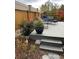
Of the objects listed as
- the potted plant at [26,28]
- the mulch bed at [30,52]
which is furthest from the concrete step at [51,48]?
the potted plant at [26,28]

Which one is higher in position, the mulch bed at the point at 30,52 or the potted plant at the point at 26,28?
the potted plant at the point at 26,28

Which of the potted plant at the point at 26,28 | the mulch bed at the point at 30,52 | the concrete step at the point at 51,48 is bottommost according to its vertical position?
the mulch bed at the point at 30,52

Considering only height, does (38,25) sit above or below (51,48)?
above

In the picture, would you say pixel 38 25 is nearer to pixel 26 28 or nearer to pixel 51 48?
pixel 26 28

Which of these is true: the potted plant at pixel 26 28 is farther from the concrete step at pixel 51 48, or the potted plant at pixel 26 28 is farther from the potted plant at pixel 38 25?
the concrete step at pixel 51 48

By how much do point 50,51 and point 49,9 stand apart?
14.8 inches

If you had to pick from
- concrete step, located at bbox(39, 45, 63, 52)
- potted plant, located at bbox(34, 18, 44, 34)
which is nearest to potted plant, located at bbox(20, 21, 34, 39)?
potted plant, located at bbox(34, 18, 44, 34)

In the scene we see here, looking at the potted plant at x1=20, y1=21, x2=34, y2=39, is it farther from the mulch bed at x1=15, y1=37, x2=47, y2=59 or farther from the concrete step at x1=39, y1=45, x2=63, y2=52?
the concrete step at x1=39, y1=45, x2=63, y2=52

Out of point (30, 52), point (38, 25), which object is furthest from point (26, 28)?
point (30, 52)

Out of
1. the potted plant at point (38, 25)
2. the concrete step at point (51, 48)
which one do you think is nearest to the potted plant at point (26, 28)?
the potted plant at point (38, 25)
